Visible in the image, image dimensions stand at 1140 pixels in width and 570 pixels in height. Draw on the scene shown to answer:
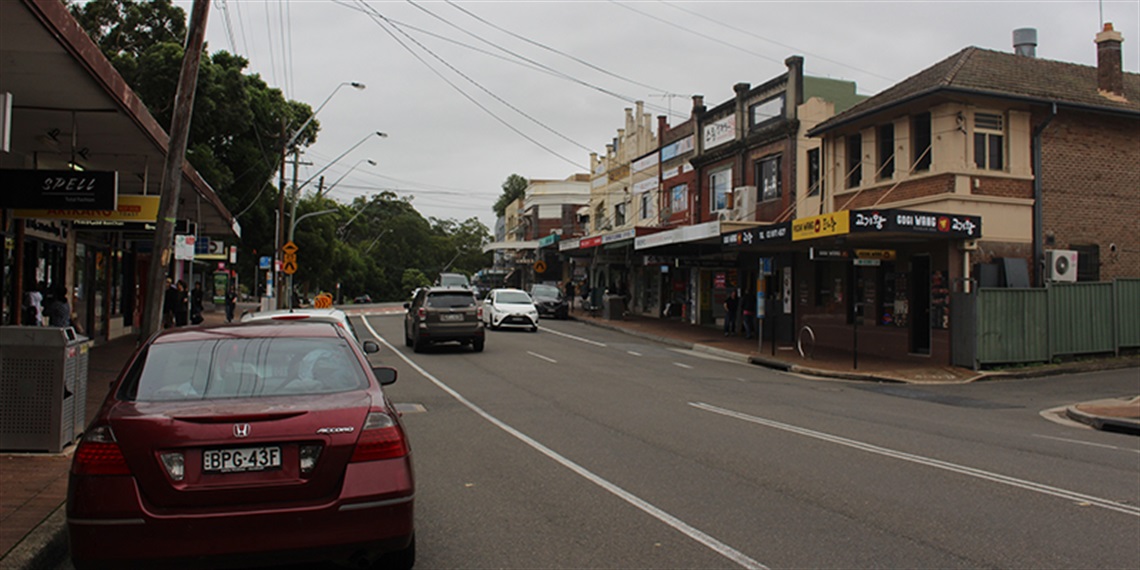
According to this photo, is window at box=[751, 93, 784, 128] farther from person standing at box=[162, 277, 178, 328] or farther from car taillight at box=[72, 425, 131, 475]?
car taillight at box=[72, 425, 131, 475]

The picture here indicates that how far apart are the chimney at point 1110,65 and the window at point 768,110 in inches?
373

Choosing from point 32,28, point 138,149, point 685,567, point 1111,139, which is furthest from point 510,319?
point 685,567

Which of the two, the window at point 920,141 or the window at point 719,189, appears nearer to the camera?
the window at point 920,141

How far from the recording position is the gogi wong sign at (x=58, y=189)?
11.2 meters

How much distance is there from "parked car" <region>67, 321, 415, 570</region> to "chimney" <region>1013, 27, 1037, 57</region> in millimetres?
27813

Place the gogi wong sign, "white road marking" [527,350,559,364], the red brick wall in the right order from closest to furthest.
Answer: the gogi wong sign < "white road marking" [527,350,559,364] < the red brick wall

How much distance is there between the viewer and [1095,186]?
22.9 meters

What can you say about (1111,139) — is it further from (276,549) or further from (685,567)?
(276,549)

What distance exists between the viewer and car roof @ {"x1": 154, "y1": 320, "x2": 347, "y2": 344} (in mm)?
5566

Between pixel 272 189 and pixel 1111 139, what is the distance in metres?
35.9

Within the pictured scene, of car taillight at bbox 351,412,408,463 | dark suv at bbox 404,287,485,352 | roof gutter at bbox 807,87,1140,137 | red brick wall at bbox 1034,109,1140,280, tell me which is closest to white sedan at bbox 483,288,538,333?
dark suv at bbox 404,287,485,352

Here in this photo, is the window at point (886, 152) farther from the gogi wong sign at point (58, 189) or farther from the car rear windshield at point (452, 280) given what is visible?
the car rear windshield at point (452, 280)

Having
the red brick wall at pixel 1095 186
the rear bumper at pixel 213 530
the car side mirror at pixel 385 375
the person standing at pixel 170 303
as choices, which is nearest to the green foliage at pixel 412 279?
the person standing at pixel 170 303

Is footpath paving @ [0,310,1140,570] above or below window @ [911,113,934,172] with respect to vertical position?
below
